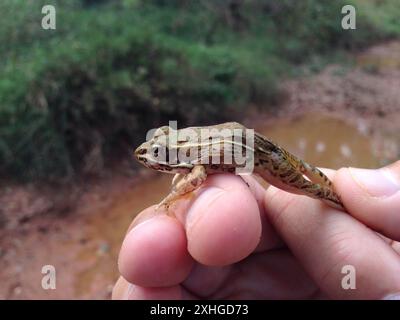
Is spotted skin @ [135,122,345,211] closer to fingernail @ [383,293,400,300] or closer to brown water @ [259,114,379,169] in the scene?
fingernail @ [383,293,400,300]

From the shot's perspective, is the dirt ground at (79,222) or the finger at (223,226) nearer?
the finger at (223,226)

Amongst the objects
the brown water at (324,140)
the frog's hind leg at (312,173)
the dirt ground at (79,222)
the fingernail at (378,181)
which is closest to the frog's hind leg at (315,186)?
the frog's hind leg at (312,173)

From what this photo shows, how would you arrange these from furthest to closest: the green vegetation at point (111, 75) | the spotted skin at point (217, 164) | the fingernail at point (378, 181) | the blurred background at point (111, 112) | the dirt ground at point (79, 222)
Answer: the green vegetation at point (111, 75), the blurred background at point (111, 112), the dirt ground at point (79, 222), the fingernail at point (378, 181), the spotted skin at point (217, 164)

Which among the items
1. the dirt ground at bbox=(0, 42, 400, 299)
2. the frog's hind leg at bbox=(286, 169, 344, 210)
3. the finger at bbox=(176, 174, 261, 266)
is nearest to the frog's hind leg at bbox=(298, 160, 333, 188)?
the frog's hind leg at bbox=(286, 169, 344, 210)

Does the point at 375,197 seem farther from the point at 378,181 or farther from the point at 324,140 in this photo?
the point at 324,140

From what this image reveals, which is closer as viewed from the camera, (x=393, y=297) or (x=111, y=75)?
(x=393, y=297)

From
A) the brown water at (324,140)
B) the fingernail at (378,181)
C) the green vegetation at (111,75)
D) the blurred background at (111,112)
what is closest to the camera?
the fingernail at (378,181)

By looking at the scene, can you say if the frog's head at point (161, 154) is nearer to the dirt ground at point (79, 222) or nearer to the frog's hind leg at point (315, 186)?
the frog's hind leg at point (315, 186)

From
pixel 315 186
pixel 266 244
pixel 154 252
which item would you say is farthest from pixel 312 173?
pixel 154 252

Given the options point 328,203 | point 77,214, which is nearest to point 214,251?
point 328,203
